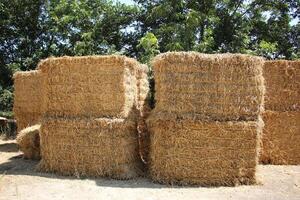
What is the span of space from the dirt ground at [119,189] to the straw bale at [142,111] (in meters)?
1.04

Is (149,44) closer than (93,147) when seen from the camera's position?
No

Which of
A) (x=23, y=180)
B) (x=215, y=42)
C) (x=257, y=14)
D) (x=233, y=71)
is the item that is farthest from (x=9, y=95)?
(x=233, y=71)

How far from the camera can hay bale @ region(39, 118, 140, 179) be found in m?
9.30

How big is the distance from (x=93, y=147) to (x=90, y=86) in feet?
3.72

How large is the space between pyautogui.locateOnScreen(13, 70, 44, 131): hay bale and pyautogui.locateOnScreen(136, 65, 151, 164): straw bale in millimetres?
3788

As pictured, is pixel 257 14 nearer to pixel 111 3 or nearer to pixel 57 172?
pixel 111 3

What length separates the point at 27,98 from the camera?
13.8m

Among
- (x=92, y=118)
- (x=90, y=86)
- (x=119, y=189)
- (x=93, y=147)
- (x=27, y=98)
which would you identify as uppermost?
(x=90, y=86)

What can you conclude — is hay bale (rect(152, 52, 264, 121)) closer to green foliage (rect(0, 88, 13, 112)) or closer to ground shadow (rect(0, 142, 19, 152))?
ground shadow (rect(0, 142, 19, 152))

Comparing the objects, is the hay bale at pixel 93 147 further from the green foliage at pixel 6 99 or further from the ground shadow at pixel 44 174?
the green foliage at pixel 6 99

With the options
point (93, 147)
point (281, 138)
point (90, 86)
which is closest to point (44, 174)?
point (93, 147)

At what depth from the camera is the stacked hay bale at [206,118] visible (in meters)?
8.83

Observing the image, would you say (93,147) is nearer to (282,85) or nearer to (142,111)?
(142,111)

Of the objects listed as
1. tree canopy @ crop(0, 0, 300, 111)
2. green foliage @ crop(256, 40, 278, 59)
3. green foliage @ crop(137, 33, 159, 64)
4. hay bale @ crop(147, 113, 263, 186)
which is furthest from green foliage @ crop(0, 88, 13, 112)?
hay bale @ crop(147, 113, 263, 186)
